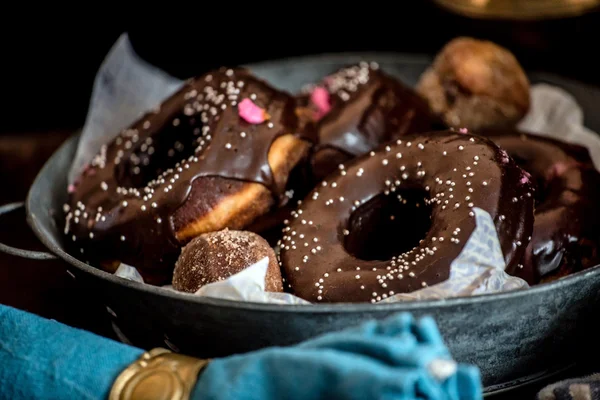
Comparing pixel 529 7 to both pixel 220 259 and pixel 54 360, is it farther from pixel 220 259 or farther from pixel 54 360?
pixel 54 360

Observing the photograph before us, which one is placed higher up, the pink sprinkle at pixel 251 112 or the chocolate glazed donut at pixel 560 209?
the pink sprinkle at pixel 251 112

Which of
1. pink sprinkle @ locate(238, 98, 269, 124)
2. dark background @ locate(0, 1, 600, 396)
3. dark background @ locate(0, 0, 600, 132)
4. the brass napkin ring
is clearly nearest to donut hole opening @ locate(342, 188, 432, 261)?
pink sprinkle @ locate(238, 98, 269, 124)

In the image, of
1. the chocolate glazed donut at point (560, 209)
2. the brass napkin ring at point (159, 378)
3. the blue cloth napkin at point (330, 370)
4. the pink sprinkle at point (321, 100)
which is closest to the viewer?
the blue cloth napkin at point (330, 370)

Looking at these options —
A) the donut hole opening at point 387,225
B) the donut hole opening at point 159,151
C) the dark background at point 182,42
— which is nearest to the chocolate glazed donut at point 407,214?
the donut hole opening at point 387,225

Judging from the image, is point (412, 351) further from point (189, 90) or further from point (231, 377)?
point (189, 90)

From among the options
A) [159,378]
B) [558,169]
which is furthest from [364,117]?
[159,378]

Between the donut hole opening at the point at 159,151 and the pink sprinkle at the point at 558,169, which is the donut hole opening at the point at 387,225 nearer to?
the pink sprinkle at the point at 558,169

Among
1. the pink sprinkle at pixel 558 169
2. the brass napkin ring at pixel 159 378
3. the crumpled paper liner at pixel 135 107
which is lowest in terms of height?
the crumpled paper liner at pixel 135 107
